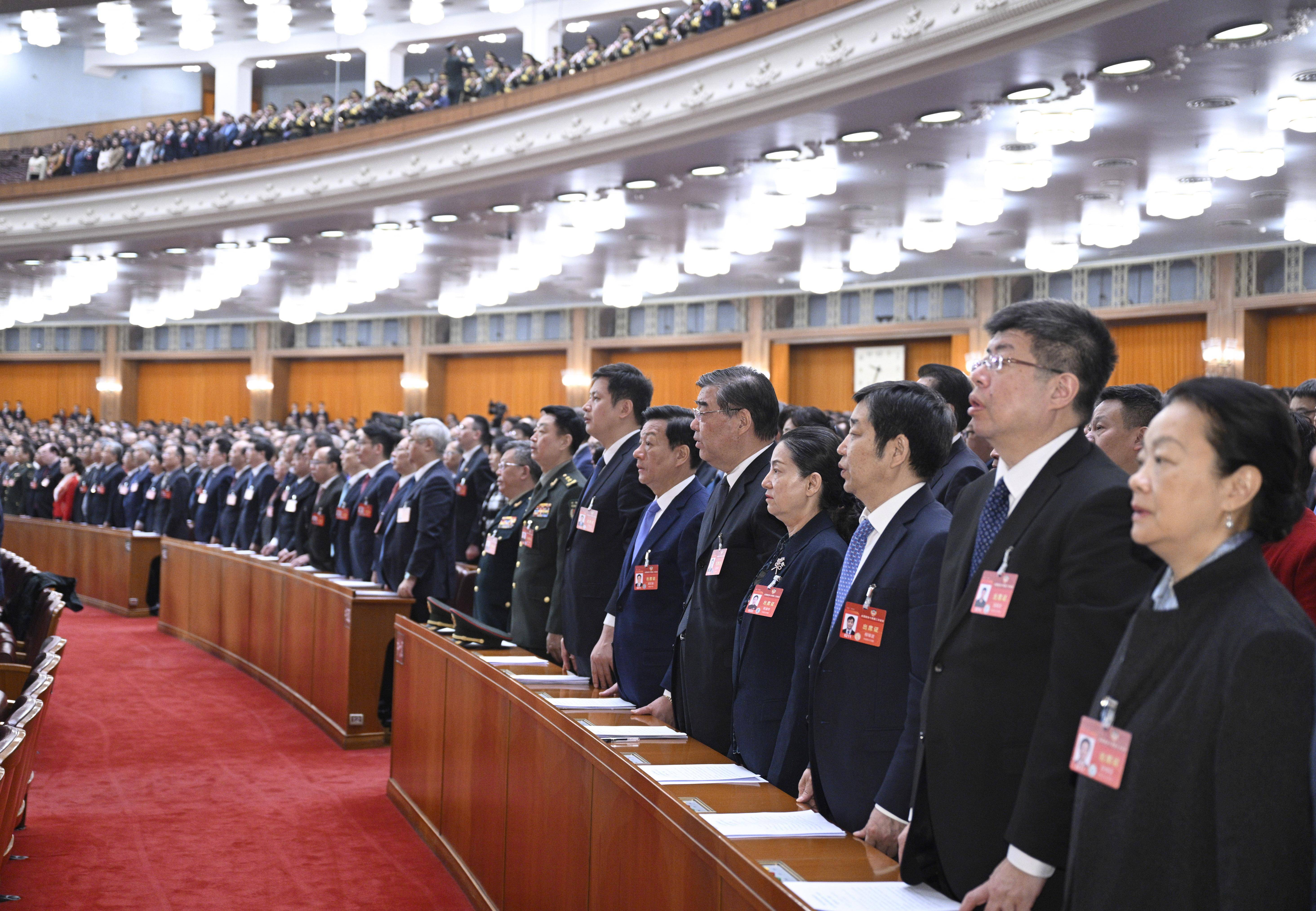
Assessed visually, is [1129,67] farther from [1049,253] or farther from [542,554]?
[1049,253]

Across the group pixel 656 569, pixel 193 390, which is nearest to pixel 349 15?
pixel 656 569

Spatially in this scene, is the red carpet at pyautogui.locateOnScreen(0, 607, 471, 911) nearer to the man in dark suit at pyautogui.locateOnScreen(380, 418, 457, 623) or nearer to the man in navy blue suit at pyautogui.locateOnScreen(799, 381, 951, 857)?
the man in dark suit at pyautogui.locateOnScreen(380, 418, 457, 623)

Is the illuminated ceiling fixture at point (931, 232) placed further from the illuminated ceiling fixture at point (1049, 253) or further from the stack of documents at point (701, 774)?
the stack of documents at point (701, 774)

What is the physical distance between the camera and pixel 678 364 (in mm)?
19578

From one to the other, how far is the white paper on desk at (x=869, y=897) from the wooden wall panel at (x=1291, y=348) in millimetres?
12601

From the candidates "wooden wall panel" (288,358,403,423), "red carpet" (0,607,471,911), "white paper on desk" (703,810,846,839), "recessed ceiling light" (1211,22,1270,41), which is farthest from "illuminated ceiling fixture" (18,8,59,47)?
"white paper on desk" (703,810,846,839)

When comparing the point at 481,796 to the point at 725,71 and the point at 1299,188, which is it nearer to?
the point at 725,71

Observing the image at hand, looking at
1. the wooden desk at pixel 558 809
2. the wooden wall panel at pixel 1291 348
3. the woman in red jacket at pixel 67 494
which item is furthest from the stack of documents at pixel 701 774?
the wooden wall panel at pixel 1291 348

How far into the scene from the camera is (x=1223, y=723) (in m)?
1.52

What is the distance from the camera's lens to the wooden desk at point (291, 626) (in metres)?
6.10

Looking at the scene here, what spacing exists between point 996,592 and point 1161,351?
13529mm

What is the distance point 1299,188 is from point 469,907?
30.2 ft

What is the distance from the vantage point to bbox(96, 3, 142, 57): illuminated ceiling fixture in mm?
14031

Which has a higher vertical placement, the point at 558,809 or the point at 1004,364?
the point at 1004,364
